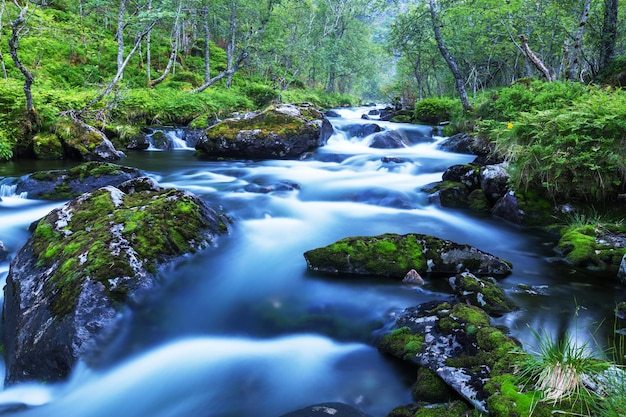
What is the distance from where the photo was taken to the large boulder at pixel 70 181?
812cm

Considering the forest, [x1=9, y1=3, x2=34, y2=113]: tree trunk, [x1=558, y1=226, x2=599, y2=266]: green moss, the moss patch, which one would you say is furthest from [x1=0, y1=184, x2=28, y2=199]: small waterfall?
[x1=558, y1=226, x2=599, y2=266]: green moss

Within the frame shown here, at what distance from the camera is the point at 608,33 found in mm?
12898

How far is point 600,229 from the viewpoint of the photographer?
19.3 feet

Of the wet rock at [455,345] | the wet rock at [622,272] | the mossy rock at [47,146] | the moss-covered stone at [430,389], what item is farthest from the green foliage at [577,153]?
the mossy rock at [47,146]

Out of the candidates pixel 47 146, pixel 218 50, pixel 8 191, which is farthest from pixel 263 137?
pixel 218 50

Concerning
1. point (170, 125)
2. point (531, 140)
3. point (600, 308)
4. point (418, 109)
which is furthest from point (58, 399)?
point (418, 109)

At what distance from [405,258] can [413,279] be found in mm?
338

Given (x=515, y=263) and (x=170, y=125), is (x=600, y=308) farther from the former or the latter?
(x=170, y=125)

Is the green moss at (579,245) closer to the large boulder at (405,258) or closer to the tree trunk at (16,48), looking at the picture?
the large boulder at (405,258)

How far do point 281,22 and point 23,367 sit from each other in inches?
1123

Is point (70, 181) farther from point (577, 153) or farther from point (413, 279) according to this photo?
point (577, 153)

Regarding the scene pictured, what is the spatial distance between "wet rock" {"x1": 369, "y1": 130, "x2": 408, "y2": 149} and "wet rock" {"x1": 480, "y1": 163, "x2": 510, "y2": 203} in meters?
7.34

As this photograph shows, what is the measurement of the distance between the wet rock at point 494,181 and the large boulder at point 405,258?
308 centimetres

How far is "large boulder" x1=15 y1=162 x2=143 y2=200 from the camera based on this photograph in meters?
8.12
